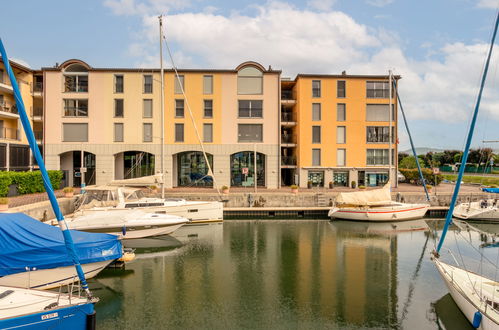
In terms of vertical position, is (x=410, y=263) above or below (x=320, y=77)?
below

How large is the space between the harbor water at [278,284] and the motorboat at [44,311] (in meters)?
2.66

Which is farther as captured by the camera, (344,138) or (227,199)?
(344,138)

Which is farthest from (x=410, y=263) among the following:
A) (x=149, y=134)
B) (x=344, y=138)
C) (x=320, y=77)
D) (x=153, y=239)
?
(x=149, y=134)

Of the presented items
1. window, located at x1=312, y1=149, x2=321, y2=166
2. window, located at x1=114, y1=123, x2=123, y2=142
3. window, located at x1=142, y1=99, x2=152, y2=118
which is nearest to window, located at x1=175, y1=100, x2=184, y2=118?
window, located at x1=142, y1=99, x2=152, y2=118

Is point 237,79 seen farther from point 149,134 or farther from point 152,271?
point 152,271

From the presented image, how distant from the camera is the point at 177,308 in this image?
1488 centimetres

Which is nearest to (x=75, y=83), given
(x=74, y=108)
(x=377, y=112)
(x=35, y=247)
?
(x=74, y=108)

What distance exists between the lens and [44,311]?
10406mm

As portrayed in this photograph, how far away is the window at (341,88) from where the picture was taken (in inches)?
1769

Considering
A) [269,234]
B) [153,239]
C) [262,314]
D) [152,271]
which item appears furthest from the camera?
[269,234]

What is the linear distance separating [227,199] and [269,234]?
9392 millimetres

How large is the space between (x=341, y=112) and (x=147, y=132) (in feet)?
78.5

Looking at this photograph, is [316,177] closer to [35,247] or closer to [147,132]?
[147,132]

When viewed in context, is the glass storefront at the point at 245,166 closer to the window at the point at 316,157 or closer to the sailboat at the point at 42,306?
the window at the point at 316,157
